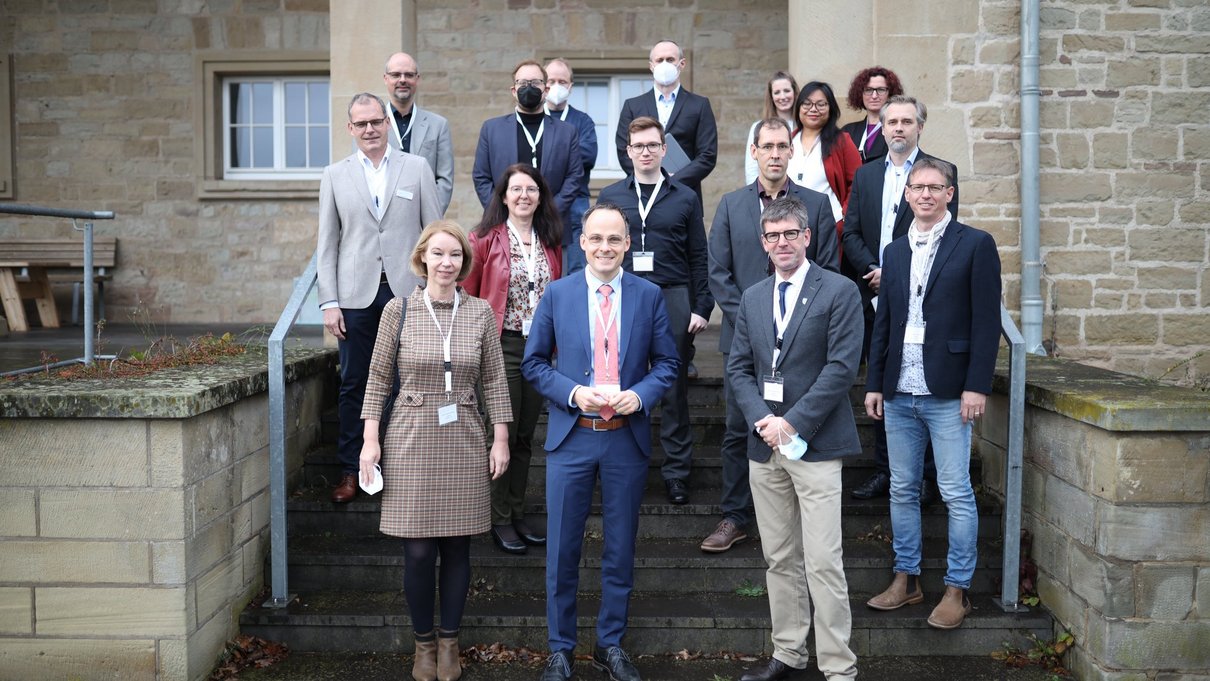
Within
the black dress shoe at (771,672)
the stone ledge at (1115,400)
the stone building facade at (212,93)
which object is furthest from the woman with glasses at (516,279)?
the stone building facade at (212,93)

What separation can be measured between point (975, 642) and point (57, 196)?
966 cm

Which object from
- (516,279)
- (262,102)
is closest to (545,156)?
(516,279)

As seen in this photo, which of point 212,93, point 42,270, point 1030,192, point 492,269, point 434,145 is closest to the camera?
point 492,269

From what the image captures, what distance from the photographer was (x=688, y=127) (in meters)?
5.93

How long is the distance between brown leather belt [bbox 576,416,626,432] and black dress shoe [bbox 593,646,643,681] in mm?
873

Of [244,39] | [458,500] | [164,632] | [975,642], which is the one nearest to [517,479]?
[458,500]

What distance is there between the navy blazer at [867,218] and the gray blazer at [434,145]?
6.74 feet

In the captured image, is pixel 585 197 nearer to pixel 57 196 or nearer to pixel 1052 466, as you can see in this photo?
pixel 1052 466

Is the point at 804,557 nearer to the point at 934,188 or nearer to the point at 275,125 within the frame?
the point at 934,188

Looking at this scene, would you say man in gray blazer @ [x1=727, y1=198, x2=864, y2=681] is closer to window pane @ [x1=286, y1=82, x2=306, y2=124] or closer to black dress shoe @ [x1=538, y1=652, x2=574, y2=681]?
black dress shoe @ [x1=538, y1=652, x2=574, y2=681]

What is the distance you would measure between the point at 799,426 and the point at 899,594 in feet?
3.85

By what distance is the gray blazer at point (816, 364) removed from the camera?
384 cm

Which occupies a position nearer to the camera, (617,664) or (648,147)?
(617,664)

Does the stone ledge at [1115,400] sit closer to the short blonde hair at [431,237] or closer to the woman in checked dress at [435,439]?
the woman in checked dress at [435,439]
